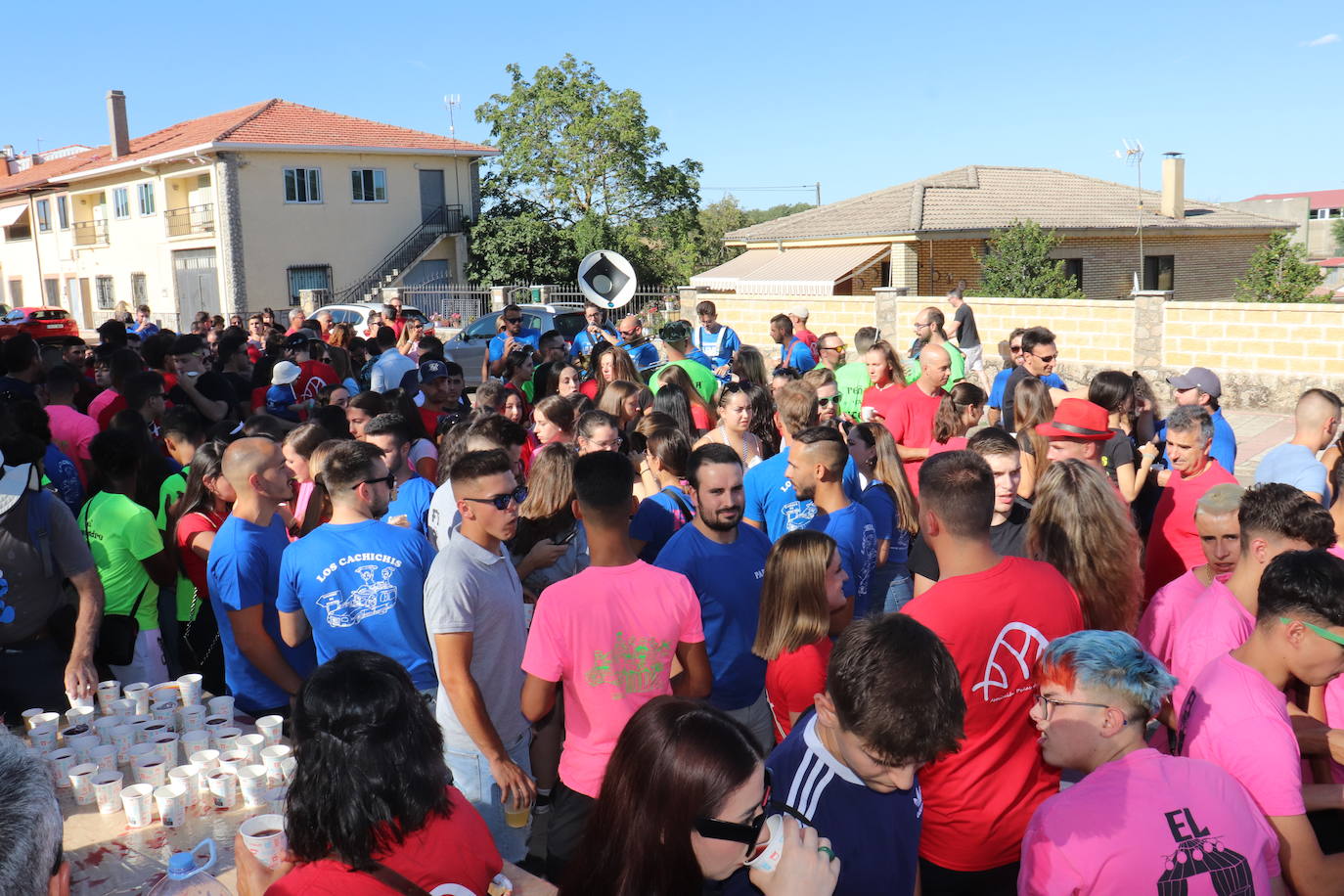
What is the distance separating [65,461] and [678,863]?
535 centimetres

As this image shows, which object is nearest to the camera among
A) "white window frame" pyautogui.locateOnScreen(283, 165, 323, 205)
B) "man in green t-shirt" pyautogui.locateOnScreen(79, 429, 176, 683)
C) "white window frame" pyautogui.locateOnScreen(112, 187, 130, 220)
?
"man in green t-shirt" pyautogui.locateOnScreen(79, 429, 176, 683)

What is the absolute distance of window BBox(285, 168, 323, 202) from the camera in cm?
3486

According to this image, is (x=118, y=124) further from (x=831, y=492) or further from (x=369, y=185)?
(x=831, y=492)

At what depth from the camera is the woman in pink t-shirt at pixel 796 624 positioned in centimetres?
338

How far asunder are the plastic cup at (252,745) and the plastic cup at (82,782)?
417 millimetres

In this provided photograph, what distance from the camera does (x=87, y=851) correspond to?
112 inches

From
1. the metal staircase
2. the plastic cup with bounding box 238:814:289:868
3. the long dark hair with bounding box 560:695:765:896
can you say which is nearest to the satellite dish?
the plastic cup with bounding box 238:814:289:868

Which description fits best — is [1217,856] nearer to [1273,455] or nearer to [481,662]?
[481,662]

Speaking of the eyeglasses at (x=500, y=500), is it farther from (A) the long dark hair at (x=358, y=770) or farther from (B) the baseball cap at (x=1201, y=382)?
(B) the baseball cap at (x=1201, y=382)

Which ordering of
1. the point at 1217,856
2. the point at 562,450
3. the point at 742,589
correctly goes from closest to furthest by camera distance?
the point at 1217,856 < the point at 742,589 < the point at 562,450

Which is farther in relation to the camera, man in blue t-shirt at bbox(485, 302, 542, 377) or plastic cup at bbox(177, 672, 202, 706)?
man in blue t-shirt at bbox(485, 302, 542, 377)

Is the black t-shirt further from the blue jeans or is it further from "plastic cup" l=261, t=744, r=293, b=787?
"plastic cup" l=261, t=744, r=293, b=787

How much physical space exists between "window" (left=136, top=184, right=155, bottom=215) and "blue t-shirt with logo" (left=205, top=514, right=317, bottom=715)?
3920cm

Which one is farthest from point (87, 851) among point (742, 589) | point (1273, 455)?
point (1273, 455)
